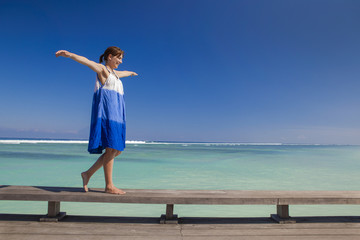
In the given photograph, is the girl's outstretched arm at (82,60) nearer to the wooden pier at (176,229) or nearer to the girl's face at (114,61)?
the girl's face at (114,61)

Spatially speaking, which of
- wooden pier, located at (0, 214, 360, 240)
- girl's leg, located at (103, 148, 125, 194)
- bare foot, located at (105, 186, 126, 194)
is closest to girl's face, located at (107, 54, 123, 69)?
girl's leg, located at (103, 148, 125, 194)

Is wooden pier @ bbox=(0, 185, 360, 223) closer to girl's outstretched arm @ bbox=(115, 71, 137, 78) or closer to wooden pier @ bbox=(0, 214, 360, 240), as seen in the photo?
wooden pier @ bbox=(0, 214, 360, 240)

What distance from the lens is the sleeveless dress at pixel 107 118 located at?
90.5 inches

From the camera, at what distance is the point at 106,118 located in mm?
2359

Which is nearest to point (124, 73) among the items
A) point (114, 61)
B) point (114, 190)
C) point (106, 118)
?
point (114, 61)

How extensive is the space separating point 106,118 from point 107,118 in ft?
0.04

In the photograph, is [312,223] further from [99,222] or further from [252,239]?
[99,222]

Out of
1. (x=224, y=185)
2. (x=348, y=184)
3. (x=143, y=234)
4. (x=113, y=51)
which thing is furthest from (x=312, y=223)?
(x=348, y=184)

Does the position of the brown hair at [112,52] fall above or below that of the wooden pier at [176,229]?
above

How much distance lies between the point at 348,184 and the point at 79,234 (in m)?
8.64

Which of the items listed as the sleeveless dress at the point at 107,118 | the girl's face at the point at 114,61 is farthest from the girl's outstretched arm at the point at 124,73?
the sleeveless dress at the point at 107,118

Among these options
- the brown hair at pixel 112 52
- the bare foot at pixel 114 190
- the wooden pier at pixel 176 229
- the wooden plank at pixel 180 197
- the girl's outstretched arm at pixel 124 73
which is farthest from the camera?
the girl's outstretched arm at pixel 124 73

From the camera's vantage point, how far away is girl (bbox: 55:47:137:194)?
2303 mm

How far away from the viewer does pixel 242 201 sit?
2285 mm
